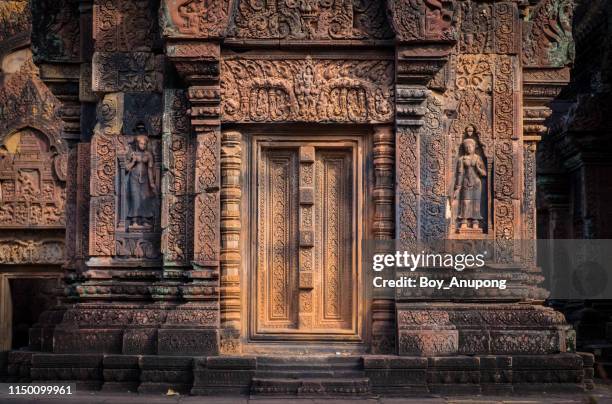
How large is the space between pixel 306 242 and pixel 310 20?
2.28 m

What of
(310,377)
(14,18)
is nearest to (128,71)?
(310,377)

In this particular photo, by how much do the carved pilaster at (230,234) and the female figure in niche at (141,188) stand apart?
0.80 metres

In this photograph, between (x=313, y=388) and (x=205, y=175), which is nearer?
(x=313, y=388)

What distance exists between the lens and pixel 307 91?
10.3 m

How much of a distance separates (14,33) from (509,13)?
12.0m

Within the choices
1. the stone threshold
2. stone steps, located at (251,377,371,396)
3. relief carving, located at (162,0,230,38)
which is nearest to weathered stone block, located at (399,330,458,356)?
the stone threshold

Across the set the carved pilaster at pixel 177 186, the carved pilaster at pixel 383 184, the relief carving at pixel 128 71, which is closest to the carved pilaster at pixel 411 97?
the carved pilaster at pixel 383 184

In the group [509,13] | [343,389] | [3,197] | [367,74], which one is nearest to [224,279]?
[343,389]

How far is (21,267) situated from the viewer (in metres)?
19.5

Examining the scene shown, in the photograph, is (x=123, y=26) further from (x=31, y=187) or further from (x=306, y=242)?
(x=31, y=187)

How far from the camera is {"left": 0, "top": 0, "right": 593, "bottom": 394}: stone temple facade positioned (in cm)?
999

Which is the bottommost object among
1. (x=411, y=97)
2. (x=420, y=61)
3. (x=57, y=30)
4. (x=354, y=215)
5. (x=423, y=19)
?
(x=354, y=215)

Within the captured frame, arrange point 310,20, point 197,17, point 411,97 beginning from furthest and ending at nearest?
point 310,20
point 411,97
point 197,17

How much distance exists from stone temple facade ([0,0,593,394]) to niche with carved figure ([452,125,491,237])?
2cm
